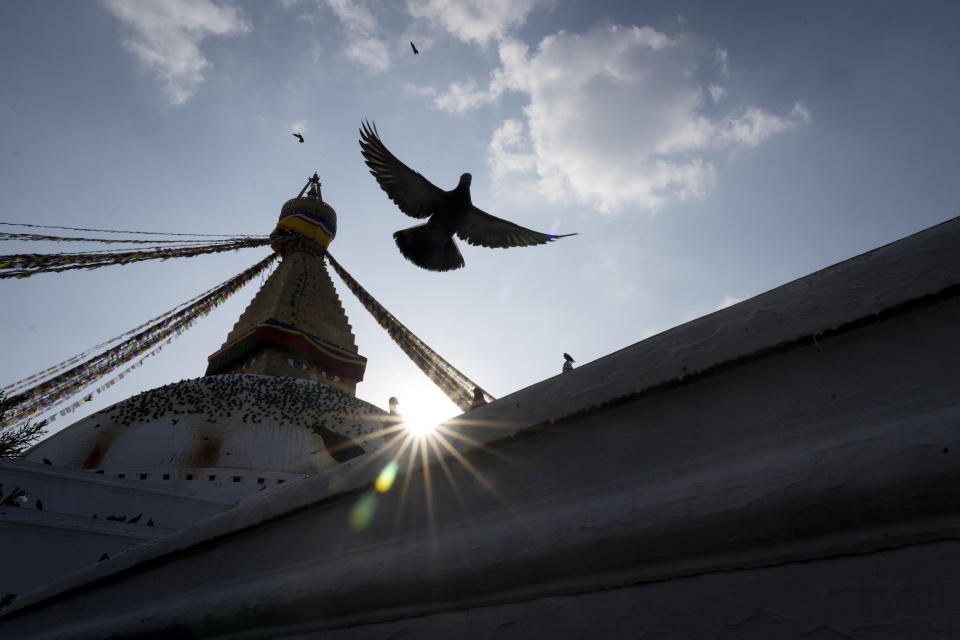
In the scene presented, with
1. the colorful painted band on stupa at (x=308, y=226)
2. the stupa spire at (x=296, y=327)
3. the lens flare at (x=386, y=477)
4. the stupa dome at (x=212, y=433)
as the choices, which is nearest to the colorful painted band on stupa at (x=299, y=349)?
the stupa spire at (x=296, y=327)

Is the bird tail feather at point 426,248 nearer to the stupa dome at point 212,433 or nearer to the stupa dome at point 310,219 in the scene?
the stupa dome at point 212,433

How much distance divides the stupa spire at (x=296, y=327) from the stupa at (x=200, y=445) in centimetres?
4

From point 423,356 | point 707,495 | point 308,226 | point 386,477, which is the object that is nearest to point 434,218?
point 386,477

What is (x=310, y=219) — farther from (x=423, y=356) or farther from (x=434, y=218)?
(x=434, y=218)

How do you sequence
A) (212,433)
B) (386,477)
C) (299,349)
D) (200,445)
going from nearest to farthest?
(386,477) → (200,445) → (212,433) → (299,349)

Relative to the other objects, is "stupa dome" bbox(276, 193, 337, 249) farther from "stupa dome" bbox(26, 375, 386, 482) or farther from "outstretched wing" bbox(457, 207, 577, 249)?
"outstretched wing" bbox(457, 207, 577, 249)

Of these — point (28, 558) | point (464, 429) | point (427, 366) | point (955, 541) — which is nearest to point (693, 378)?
point (955, 541)

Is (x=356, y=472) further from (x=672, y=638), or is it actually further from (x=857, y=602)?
(x=857, y=602)

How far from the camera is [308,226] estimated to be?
17.7 metres

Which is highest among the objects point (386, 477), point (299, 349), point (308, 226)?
point (308, 226)

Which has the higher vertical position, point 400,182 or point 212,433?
point 400,182

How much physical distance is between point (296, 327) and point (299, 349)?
682 millimetres

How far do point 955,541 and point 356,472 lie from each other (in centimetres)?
178

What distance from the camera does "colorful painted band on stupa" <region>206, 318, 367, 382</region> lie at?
45.0 ft
